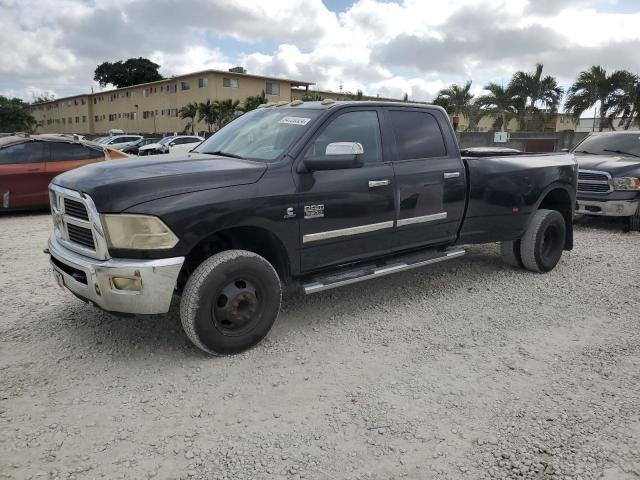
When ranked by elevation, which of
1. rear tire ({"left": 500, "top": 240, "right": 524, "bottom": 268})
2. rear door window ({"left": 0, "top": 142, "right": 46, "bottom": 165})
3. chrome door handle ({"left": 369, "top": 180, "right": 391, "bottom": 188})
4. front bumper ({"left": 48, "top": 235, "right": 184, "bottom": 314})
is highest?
rear door window ({"left": 0, "top": 142, "right": 46, "bottom": 165})

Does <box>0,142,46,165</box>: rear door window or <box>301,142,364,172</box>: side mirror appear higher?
<box>0,142,46,165</box>: rear door window

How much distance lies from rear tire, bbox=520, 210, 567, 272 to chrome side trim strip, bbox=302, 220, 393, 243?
7.11 feet

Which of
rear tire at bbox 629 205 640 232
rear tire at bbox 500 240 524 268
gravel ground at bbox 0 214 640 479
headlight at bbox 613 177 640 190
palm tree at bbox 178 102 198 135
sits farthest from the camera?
palm tree at bbox 178 102 198 135

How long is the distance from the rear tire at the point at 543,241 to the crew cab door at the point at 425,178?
1183 mm

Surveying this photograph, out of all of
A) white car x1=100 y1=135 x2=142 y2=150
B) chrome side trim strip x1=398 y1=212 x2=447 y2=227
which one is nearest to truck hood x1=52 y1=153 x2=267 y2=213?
chrome side trim strip x1=398 y1=212 x2=447 y2=227

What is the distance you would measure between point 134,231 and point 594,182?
26.3 ft

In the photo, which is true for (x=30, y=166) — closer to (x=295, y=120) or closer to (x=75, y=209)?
(x=75, y=209)

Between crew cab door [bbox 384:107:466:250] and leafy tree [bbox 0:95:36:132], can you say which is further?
leafy tree [bbox 0:95:36:132]

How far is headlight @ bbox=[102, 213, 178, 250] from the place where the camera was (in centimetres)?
315

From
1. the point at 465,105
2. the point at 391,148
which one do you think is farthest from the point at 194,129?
the point at 391,148

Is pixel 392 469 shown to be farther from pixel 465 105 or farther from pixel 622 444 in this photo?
pixel 465 105

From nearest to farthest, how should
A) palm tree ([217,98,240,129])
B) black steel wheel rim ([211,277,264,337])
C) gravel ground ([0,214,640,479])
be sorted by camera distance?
1. gravel ground ([0,214,640,479])
2. black steel wheel rim ([211,277,264,337])
3. palm tree ([217,98,240,129])

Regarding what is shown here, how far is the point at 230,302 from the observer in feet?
11.5

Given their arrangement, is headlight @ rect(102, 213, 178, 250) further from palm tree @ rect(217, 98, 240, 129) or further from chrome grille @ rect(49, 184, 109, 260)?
palm tree @ rect(217, 98, 240, 129)
